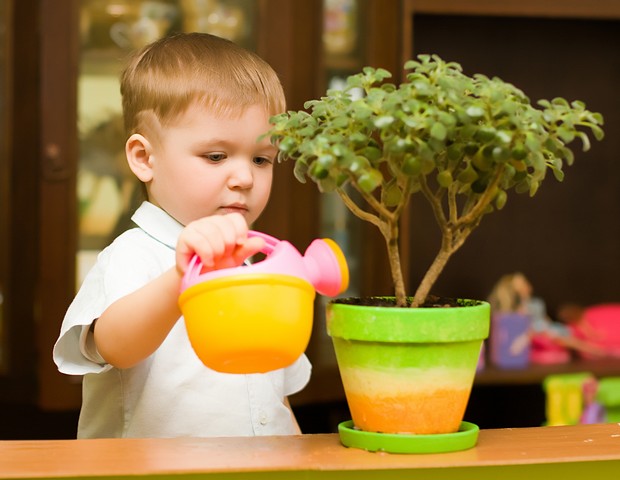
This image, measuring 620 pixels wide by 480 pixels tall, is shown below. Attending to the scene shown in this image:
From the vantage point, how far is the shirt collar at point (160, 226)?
1.11 metres

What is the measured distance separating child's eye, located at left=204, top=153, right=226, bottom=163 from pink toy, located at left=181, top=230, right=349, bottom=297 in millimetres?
282

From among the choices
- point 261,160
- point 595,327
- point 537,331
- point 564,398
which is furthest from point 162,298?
point 595,327

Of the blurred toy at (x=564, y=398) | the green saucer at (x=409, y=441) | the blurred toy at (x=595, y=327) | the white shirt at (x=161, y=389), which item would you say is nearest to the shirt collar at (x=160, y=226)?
the white shirt at (x=161, y=389)

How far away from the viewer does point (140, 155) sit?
1111 mm

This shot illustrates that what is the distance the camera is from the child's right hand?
0.75m

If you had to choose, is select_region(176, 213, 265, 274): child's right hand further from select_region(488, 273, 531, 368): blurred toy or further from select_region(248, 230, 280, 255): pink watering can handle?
select_region(488, 273, 531, 368): blurred toy

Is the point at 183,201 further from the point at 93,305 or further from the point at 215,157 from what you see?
Result: the point at 93,305

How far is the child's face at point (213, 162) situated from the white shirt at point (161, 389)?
0.06m

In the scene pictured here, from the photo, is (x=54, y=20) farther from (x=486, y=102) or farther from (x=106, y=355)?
(x=486, y=102)

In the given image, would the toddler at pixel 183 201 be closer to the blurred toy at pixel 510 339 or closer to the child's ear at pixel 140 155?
the child's ear at pixel 140 155

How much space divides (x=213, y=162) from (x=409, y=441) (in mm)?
429

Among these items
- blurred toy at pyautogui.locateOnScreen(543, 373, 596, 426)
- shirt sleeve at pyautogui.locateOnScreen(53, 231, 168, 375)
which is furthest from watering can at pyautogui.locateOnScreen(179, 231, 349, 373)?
blurred toy at pyautogui.locateOnScreen(543, 373, 596, 426)

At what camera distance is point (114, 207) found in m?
2.77

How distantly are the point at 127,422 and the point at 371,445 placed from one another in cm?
39
